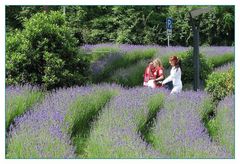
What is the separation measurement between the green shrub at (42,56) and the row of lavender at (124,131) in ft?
2.20

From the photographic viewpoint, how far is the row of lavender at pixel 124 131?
5203 millimetres

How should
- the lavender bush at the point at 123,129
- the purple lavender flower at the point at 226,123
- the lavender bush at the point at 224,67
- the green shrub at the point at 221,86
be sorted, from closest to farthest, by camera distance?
the lavender bush at the point at 123,129
the purple lavender flower at the point at 226,123
the green shrub at the point at 221,86
the lavender bush at the point at 224,67

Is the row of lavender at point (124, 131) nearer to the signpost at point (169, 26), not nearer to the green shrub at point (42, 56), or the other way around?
the green shrub at point (42, 56)

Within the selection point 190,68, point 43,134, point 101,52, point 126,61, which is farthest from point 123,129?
point 101,52

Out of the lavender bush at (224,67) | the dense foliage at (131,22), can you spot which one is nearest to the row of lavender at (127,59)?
the lavender bush at (224,67)

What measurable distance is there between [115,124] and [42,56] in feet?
7.62

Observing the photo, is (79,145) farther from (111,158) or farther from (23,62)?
(23,62)

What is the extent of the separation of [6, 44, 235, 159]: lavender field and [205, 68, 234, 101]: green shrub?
18 cm

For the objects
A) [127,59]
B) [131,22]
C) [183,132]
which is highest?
[131,22]

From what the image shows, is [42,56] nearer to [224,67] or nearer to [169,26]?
[224,67]

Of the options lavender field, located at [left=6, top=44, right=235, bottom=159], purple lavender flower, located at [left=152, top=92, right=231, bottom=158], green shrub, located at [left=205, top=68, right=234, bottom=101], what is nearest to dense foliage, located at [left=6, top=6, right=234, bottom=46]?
lavender field, located at [left=6, top=44, right=235, bottom=159]

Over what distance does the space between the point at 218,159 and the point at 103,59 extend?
4.79m

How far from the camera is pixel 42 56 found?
7.84 metres
